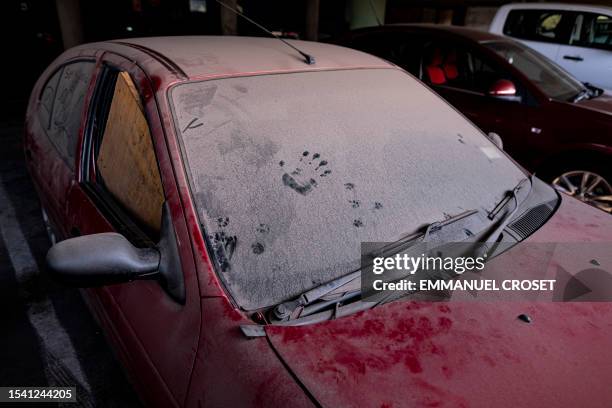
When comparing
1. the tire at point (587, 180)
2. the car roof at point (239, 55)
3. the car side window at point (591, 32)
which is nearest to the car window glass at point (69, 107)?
the car roof at point (239, 55)

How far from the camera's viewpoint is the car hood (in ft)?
3.13

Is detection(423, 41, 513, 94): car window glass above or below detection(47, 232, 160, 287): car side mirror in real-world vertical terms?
above

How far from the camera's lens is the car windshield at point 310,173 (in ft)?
3.95

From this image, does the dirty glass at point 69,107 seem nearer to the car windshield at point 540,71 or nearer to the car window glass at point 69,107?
the car window glass at point 69,107

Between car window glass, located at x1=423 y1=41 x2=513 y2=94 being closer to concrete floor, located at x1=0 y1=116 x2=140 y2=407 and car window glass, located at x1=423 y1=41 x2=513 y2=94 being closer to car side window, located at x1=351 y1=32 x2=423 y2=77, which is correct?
car side window, located at x1=351 y1=32 x2=423 y2=77

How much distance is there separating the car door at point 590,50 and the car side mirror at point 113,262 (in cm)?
616

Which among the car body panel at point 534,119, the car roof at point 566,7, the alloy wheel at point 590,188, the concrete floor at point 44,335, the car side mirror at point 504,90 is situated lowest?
the concrete floor at point 44,335

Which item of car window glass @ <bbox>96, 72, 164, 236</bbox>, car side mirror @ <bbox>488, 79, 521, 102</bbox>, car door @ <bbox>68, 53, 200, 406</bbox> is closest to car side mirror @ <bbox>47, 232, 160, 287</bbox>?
car door @ <bbox>68, 53, 200, 406</bbox>

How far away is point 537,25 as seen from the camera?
5.80 meters

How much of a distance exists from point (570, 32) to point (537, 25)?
42cm

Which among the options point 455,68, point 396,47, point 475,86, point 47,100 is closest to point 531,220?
point 47,100

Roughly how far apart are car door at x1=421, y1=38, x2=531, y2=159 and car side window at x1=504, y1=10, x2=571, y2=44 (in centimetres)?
241

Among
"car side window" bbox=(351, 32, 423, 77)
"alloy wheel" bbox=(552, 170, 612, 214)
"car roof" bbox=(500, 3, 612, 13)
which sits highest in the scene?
"car roof" bbox=(500, 3, 612, 13)

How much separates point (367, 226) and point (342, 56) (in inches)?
39.4
